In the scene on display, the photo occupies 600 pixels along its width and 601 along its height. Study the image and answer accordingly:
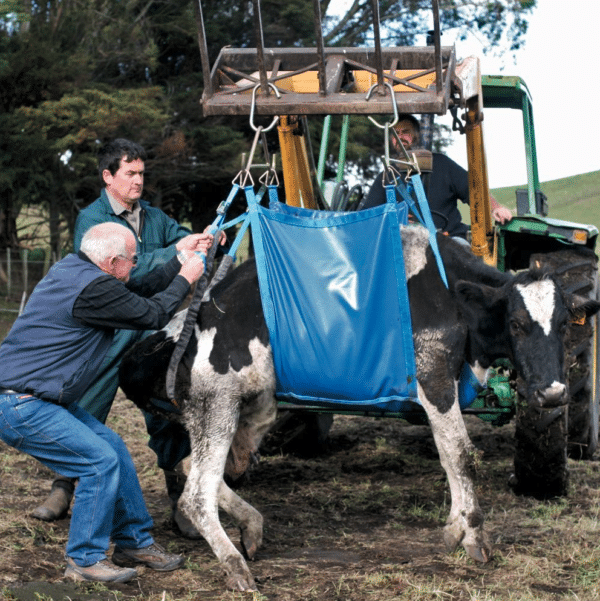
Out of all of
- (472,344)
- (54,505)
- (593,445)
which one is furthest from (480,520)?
(54,505)

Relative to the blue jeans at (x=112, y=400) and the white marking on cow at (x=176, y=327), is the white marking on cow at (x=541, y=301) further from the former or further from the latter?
the blue jeans at (x=112, y=400)

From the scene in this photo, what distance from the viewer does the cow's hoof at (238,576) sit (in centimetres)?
399

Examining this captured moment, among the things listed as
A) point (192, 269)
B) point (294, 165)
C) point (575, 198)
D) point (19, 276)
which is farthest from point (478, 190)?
point (19, 276)

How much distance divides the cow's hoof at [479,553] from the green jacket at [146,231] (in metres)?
2.23

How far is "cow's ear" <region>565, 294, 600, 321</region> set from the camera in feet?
14.1

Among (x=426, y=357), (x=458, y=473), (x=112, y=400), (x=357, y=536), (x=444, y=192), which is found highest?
(x=444, y=192)

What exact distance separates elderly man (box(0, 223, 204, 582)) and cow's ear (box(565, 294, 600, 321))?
6.48ft

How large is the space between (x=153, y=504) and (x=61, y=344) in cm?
179

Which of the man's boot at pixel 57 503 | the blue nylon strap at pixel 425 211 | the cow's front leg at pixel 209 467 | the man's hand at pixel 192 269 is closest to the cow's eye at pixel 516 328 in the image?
the blue nylon strap at pixel 425 211

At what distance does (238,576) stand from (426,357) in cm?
137

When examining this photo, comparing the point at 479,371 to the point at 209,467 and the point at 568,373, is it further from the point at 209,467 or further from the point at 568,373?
the point at 209,467

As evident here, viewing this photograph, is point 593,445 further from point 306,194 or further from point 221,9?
point 221,9

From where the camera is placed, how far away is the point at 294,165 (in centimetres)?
566

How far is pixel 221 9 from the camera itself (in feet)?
66.5
